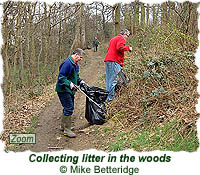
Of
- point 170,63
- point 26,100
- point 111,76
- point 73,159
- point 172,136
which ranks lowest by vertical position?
point 26,100

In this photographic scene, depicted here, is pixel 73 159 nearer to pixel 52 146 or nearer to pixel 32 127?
pixel 52 146

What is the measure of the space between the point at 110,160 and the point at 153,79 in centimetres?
229

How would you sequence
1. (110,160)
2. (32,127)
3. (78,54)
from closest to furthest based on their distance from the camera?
(110,160) < (78,54) < (32,127)

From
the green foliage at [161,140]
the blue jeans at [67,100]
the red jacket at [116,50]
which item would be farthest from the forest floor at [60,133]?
the red jacket at [116,50]

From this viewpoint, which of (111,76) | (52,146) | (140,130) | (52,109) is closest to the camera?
(140,130)

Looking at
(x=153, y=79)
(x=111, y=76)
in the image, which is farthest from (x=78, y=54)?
(x=153, y=79)

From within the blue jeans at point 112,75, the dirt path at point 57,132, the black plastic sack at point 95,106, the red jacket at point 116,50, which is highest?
the red jacket at point 116,50

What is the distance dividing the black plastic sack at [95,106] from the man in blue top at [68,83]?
419 mm

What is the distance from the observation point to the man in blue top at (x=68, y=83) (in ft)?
15.7

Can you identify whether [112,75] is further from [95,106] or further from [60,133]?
[60,133]

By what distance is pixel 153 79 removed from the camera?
5.04 m

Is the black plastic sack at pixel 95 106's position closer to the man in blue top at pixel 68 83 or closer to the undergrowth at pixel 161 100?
the undergrowth at pixel 161 100

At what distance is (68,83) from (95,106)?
0.91 m

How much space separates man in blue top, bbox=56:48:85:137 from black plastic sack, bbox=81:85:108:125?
0.42 metres
